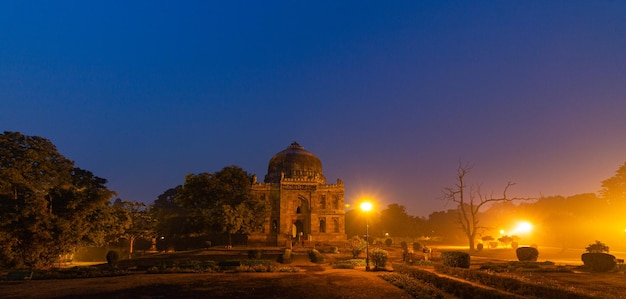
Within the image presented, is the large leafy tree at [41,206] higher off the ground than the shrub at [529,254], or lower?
higher

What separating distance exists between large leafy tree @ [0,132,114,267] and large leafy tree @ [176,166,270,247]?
12984 mm

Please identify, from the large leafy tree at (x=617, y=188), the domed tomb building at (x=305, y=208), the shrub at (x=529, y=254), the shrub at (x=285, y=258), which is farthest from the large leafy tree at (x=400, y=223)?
the shrub at (x=285, y=258)

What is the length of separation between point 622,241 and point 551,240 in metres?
10.2

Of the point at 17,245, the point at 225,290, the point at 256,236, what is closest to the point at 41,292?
the point at 225,290

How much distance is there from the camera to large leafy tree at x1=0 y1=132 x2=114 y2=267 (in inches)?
985

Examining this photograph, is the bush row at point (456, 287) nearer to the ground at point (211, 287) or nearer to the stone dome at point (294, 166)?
the ground at point (211, 287)

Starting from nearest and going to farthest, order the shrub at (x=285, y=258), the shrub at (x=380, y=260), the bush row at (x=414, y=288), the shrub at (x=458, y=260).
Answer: the bush row at (x=414, y=288) → the shrub at (x=458, y=260) → the shrub at (x=380, y=260) → the shrub at (x=285, y=258)

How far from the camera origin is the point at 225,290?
15.9 m

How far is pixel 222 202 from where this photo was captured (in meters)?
45.2

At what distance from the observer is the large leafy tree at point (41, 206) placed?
82.1ft

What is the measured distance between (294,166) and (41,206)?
44711 mm

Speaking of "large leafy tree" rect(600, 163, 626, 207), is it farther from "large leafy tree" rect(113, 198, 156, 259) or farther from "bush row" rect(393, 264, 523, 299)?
"large leafy tree" rect(113, 198, 156, 259)

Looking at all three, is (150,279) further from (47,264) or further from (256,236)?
(256,236)

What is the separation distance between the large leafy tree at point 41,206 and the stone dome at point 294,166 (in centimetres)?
3719
